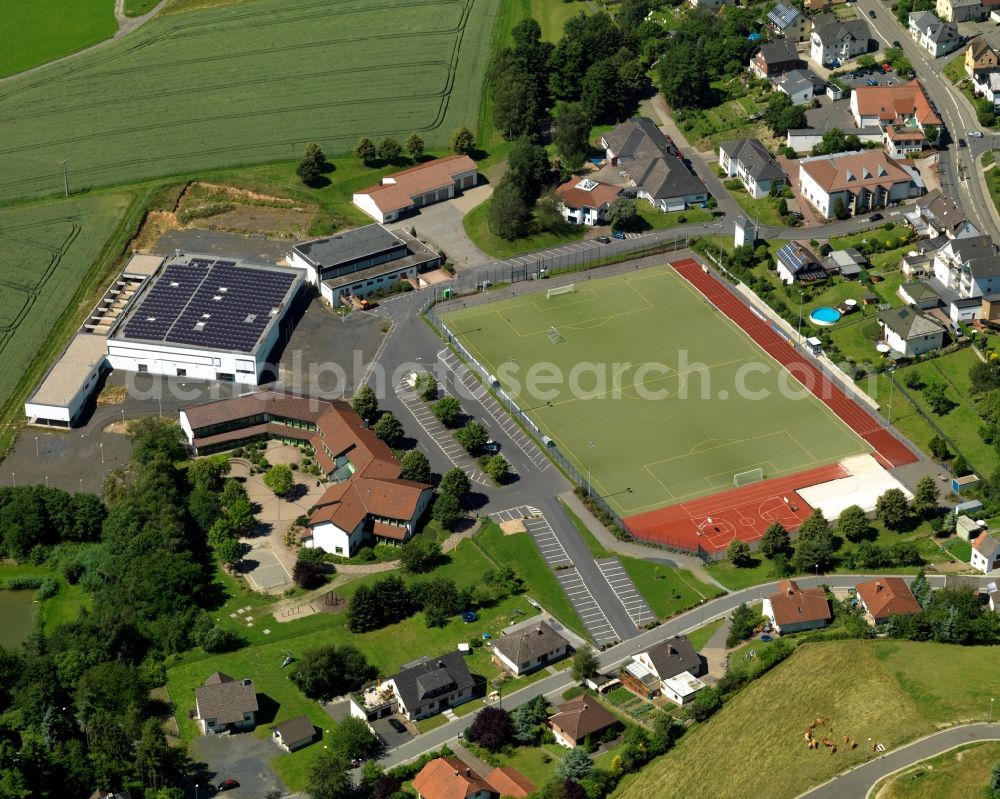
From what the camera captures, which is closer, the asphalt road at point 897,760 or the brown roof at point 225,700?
the asphalt road at point 897,760

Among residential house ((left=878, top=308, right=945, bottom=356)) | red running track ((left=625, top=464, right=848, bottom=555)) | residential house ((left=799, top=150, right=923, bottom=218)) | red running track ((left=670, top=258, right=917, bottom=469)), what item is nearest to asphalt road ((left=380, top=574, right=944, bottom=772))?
red running track ((left=625, top=464, right=848, bottom=555))

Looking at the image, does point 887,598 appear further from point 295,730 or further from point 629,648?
point 295,730

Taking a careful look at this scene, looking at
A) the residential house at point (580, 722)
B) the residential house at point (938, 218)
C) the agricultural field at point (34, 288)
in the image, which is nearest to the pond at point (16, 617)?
the agricultural field at point (34, 288)

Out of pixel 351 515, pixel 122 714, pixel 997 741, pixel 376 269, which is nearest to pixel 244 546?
pixel 351 515

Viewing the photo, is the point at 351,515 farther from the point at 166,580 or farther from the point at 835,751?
the point at 835,751

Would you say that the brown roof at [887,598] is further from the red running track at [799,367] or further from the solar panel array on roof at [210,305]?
the solar panel array on roof at [210,305]

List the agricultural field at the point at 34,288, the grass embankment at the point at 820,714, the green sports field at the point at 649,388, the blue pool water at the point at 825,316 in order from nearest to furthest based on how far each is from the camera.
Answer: the grass embankment at the point at 820,714, the green sports field at the point at 649,388, the agricultural field at the point at 34,288, the blue pool water at the point at 825,316

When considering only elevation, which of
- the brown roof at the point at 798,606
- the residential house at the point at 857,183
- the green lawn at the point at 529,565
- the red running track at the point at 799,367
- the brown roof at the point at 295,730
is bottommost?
the green lawn at the point at 529,565

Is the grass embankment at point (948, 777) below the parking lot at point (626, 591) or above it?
above
